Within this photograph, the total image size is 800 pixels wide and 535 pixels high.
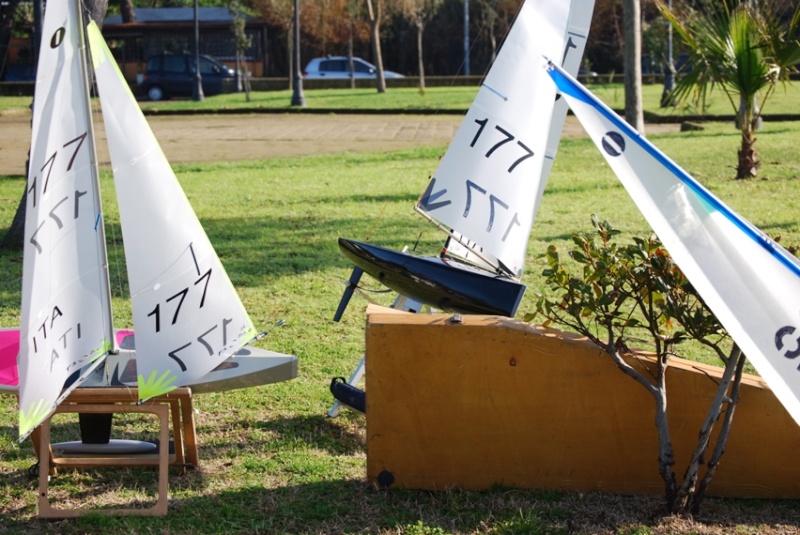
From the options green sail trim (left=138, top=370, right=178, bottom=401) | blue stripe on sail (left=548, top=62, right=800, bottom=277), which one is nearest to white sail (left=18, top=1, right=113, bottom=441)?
green sail trim (left=138, top=370, right=178, bottom=401)

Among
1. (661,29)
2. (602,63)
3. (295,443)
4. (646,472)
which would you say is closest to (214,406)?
(295,443)

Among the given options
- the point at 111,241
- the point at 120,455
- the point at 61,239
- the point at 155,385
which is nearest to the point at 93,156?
the point at 61,239

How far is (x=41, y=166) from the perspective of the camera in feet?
14.5

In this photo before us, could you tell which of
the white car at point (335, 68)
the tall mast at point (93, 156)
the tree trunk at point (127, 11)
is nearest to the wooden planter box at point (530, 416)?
the tall mast at point (93, 156)

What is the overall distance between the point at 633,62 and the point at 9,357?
1445cm

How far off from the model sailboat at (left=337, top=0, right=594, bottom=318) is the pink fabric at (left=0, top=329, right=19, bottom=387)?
1.70m

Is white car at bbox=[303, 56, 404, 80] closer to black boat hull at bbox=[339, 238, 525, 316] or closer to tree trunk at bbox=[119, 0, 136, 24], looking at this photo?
tree trunk at bbox=[119, 0, 136, 24]

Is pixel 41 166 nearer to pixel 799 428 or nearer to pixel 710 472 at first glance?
pixel 710 472

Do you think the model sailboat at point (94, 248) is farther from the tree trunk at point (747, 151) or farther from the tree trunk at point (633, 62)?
the tree trunk at point (633, 62)

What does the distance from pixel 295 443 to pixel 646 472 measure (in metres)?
1.80

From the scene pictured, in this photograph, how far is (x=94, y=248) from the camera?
451 cm

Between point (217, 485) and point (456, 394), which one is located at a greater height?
point (456, 394)

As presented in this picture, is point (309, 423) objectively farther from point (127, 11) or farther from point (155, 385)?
point (127, 11)

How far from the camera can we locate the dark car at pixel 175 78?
36.4 meters
